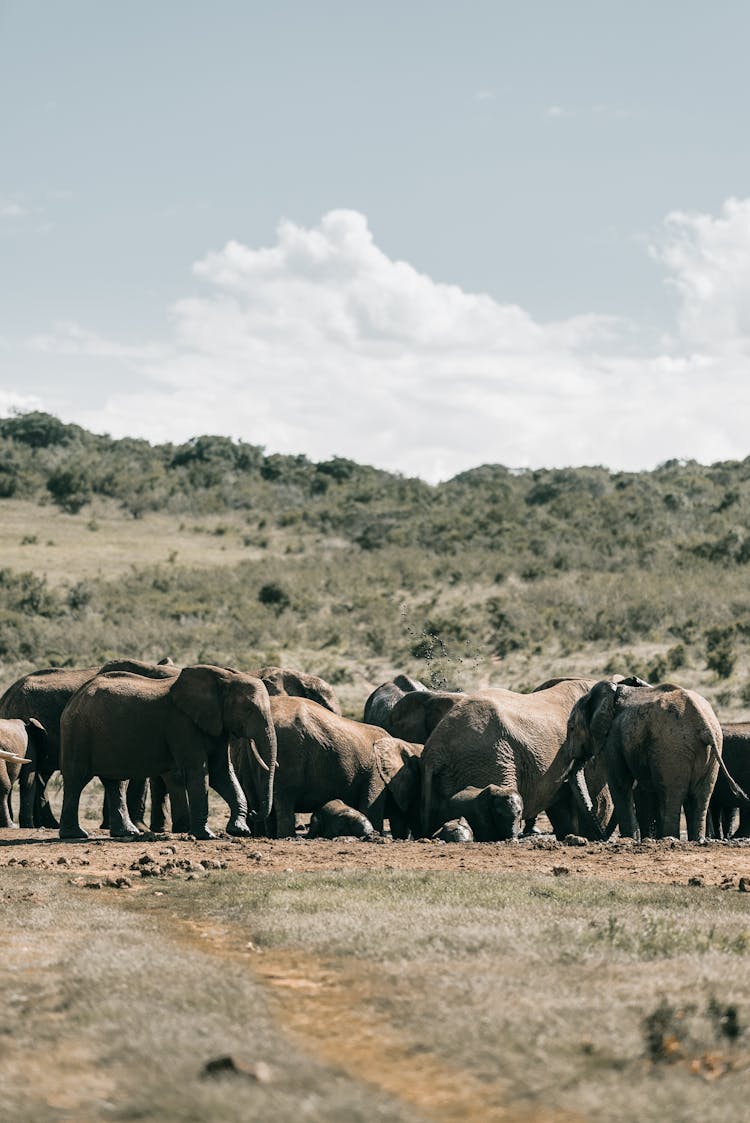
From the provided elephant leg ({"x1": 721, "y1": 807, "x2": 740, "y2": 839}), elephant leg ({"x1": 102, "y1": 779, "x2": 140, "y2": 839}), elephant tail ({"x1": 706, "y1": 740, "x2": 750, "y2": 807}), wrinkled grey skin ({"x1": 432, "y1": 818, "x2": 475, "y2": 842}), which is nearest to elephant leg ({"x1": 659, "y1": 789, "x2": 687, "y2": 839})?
elephant tail ({"x1": 706, "y1": 740, "x2": 750, "y2": 807})

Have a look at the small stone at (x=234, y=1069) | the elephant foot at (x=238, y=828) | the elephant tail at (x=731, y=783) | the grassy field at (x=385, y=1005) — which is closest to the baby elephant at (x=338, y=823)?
the elephant foot at (x=238, y=828)

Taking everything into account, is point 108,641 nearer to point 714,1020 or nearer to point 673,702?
point 673,702

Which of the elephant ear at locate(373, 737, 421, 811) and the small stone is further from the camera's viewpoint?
the elephant ear at locate(373, 737, 421, 811)

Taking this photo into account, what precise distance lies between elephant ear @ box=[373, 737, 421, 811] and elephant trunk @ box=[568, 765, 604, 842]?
2.03 meters

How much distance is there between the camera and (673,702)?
54.5ft

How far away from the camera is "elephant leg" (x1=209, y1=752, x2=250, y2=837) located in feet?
56.9

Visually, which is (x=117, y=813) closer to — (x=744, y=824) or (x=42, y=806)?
(x=42, y=806)

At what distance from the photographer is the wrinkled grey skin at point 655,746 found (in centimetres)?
1645

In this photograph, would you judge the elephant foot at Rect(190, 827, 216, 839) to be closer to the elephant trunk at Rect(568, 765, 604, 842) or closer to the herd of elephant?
the herd of elephant

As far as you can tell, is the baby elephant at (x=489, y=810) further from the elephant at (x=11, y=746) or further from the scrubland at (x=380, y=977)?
the elephant at (x=11, y=746)

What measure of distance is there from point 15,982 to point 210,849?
7124 mm

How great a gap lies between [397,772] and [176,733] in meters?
3.02

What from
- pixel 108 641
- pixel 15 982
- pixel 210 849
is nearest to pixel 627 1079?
pixel 15 982

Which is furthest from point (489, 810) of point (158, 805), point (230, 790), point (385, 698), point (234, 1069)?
point (234, 1069)
